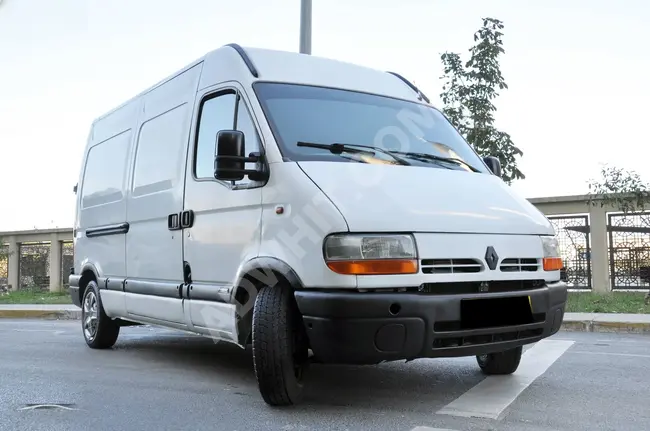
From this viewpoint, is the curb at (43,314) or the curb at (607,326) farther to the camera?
the curb at (43,314)

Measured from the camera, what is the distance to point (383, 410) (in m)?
4.48

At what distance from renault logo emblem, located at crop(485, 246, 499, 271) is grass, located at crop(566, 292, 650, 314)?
23.7 feet

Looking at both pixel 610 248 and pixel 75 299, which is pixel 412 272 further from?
pixel 610 248

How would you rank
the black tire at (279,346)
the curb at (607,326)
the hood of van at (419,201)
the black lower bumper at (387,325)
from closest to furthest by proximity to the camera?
the black lower bumper at (387,325)
the hood of van at (419,201)
the black tire at (279,346)
the curb at (607,326)

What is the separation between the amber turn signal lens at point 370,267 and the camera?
13.5 ft

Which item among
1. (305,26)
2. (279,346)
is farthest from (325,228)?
(305,26)

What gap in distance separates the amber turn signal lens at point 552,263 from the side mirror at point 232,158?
76.3 inches

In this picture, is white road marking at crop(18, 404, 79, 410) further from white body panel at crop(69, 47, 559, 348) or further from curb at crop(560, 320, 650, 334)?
curb at crop(560, 320, 650, 334)

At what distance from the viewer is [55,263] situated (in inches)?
929

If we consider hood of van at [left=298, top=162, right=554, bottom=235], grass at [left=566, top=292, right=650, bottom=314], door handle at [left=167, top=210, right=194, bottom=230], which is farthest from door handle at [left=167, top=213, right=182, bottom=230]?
grass at [left=566, top=292, right=650, bottom=314]

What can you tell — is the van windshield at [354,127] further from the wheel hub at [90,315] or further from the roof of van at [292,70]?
the wheel hub at [90,315]

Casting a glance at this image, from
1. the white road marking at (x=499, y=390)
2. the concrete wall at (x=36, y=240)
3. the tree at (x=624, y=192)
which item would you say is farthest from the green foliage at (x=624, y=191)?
the concrete wall at (x=36, y=240)

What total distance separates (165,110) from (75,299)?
3.01 m

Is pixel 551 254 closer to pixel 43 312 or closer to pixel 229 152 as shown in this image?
pixel 229 152
